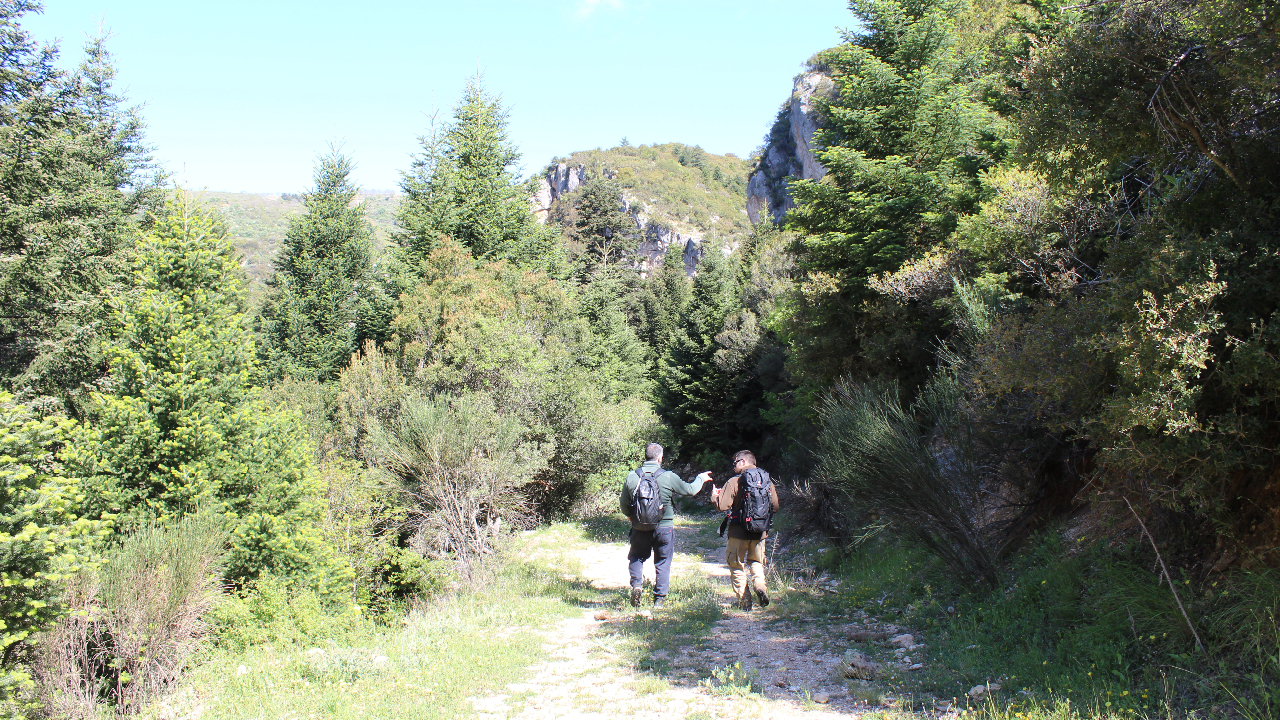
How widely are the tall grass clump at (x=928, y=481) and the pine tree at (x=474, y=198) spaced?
20217 mm

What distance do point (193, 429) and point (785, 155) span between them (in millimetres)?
55113

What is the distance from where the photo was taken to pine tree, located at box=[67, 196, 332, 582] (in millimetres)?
9500

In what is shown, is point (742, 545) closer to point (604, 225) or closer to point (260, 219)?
point (604, 225)

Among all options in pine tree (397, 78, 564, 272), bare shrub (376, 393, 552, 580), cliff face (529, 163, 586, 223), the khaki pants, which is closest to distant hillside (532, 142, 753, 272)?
cliff face (529, 163, 586, 223)

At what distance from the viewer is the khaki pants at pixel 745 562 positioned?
22.9 feet

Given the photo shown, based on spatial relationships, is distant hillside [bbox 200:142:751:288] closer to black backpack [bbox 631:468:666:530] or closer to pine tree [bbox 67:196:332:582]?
pine tree [bbox 67:196:332:582]

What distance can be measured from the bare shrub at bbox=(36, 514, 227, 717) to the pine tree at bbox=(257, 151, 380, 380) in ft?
65.9

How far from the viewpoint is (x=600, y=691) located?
464 centimetres

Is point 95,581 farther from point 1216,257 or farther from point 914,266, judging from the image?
point 914,266

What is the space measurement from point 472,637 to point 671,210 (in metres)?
82.9

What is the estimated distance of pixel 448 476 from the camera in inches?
462

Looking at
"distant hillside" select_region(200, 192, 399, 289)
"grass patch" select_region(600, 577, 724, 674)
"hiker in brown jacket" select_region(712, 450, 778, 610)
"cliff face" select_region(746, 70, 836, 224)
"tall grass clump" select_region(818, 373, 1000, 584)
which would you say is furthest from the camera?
"distant hillside" select_region(200, 192, 399, 289)

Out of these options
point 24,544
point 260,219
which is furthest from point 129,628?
point 260,219

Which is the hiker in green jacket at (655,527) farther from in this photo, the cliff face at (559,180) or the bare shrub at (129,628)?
the cliff face at (559,180)
